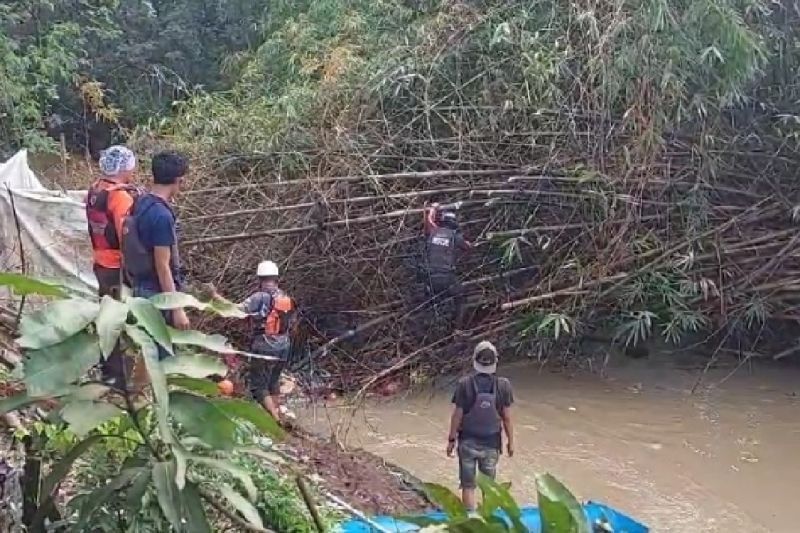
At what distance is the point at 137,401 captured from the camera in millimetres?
2070

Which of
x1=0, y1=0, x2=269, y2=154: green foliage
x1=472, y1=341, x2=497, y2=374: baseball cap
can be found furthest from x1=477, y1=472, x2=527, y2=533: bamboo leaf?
x1=0, y1=0, x2=269, y2=154: green foliage

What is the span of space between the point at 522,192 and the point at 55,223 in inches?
143

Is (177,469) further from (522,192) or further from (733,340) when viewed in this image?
(733,340)

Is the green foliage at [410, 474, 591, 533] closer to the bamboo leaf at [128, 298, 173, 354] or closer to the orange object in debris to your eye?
the orange object in debris

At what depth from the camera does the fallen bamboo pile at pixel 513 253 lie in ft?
25.8

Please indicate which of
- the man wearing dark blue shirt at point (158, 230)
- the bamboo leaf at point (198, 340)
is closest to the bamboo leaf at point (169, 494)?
the bamboo leaf at point (198, 340)

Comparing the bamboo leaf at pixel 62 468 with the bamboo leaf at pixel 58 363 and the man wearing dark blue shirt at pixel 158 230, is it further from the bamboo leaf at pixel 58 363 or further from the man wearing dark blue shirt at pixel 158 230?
the man wearing dark blue shirt at pixel 158 230

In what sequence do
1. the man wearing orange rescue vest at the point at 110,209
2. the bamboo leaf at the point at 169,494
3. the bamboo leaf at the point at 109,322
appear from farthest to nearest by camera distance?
the man wearing orange rescue vest at the point at 110,209 < the bamboo leaf at the point at 169,494 < the bamboo leaf at the point at 109,322

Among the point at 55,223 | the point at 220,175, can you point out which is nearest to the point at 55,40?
the point at 220,175

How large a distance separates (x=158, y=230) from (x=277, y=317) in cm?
217

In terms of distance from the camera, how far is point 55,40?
39.8 ft

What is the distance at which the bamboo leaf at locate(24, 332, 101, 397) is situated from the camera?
162 cm

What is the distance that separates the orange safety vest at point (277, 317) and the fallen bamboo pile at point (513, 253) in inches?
62.9

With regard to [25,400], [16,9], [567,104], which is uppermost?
[16,9]
